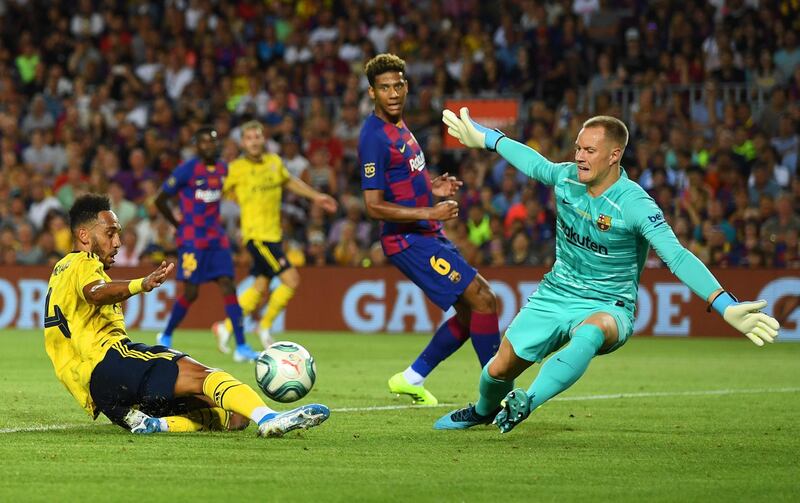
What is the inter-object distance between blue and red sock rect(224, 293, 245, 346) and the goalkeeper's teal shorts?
23.3 ft

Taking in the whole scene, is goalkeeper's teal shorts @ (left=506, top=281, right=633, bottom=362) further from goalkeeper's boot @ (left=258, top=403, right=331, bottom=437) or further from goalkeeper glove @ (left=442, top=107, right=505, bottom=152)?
goalkeeper's boot @ (left=258, top=403, right=331, bottom=437)

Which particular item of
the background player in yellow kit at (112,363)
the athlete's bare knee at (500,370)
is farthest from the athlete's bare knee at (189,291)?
the athlete's bare knee at (500,370)

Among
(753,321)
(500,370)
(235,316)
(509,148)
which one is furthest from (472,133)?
(235,316)

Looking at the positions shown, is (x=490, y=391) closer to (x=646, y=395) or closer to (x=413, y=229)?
(x=413, y=229)

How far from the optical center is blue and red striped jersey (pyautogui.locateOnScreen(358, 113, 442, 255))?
369 inches

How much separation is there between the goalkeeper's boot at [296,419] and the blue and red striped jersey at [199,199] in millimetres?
7661

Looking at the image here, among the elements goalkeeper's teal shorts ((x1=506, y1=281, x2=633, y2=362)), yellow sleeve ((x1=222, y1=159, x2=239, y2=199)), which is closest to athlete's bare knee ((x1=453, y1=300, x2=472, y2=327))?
goalkeeper's teal shorts ((x1=506, y1=281, x2=633, y2=362))

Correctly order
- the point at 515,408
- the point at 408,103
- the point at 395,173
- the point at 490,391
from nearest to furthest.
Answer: the point at 515,408 < the point at 490,391 < the point at 395,173 < the point at 408,103

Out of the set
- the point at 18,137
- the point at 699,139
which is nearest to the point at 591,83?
the point at 699,139

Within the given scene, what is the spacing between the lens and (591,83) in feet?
67.6

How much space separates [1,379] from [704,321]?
9838 millimetres

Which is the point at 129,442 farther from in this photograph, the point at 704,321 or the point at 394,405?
the point at 704,321

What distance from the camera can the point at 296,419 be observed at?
7.10m

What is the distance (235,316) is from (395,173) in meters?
5.34
